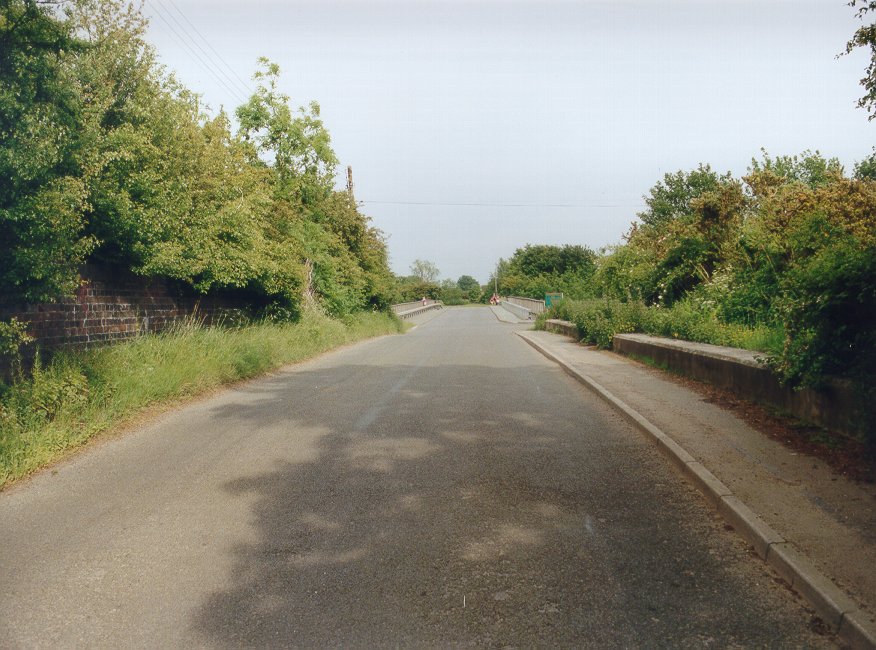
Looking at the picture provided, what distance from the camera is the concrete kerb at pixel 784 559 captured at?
3.24m

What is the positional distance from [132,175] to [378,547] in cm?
872

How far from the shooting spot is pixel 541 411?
9.34 metres

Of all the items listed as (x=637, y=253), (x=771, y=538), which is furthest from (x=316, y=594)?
(x=637, y=253)

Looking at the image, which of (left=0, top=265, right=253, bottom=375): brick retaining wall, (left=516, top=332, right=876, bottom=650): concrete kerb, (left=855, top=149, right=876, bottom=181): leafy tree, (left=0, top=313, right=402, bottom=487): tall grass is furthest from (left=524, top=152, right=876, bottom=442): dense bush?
(left=855, top=149, right=876, bottom=181): leafy tree

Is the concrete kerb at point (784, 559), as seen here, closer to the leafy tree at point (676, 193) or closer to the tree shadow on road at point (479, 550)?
the tree shadow on road at point (479, 550)

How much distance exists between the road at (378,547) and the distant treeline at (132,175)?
A: 2760 mm

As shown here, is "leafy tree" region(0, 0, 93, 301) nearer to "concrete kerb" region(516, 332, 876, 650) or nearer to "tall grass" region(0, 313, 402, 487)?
"tall grass" region(0, 313, 402, 487)

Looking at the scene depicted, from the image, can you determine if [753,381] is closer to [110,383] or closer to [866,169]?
[110,383]

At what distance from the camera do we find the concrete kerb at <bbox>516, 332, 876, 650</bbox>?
3244 millimetres

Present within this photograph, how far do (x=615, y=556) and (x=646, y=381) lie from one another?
26.3 ft

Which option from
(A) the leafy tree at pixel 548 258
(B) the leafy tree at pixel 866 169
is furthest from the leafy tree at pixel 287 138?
(A) the leafy tree at pixel 548 258

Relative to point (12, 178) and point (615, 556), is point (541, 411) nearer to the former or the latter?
point (615, 556)

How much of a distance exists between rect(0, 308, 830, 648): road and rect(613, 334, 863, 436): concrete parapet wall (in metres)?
1.81

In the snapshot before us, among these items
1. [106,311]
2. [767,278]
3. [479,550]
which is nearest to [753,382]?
[767,278]
